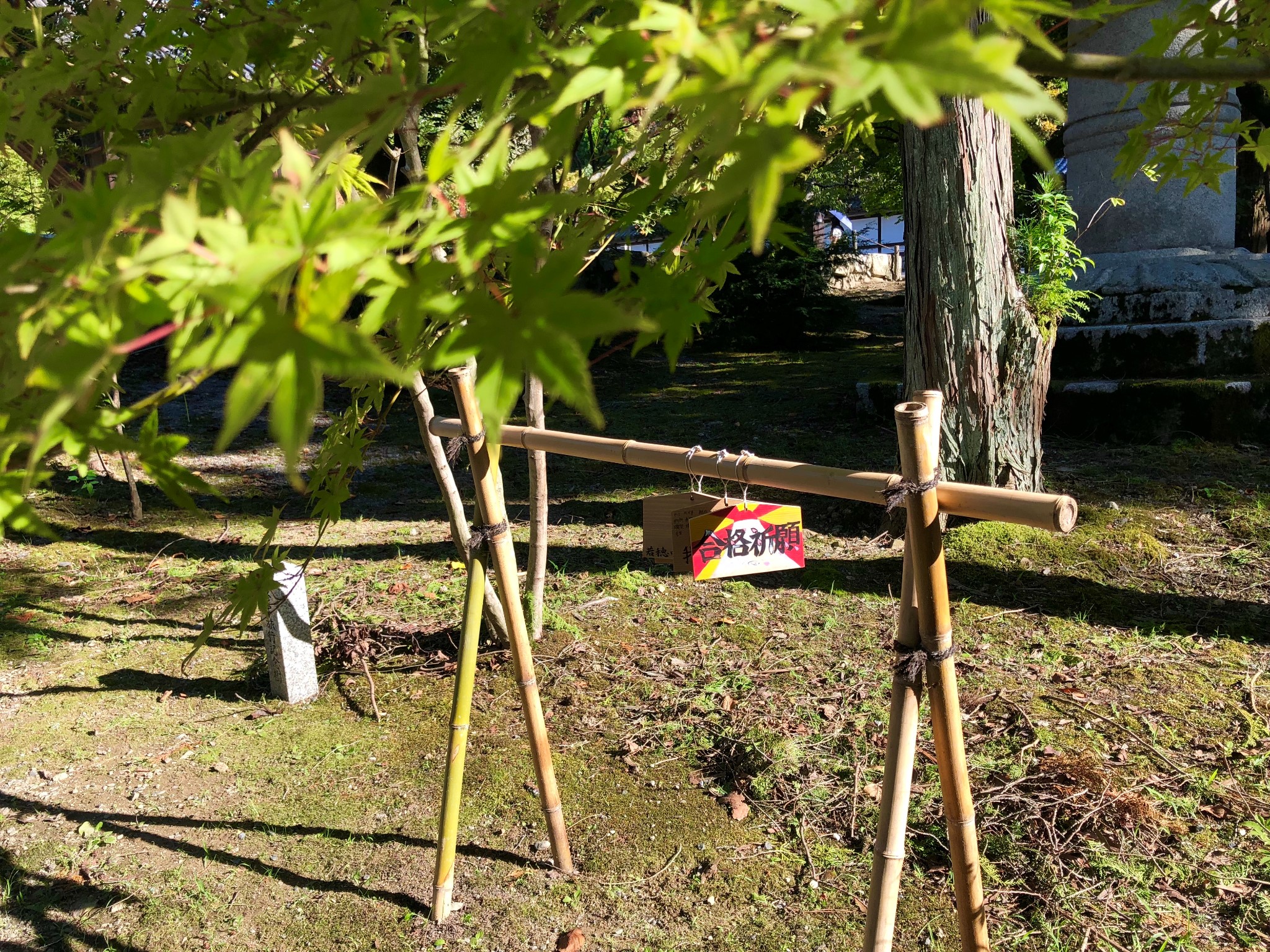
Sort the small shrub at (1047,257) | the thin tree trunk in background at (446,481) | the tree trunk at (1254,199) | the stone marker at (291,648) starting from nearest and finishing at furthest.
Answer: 1. the thin tree trunk in background at (446,481)
2. the stone marker at (291,648)
3. the small shrub at (1047,257)
4. the tree trunk at (1254,199)

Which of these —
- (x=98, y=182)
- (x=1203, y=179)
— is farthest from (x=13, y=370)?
(x=1203, y=179)

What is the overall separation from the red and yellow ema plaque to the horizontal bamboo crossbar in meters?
0.08

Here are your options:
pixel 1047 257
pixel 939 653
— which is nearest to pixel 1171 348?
pixel 1047 257

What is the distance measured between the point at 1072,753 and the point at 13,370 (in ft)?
9.08

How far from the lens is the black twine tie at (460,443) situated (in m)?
2.12

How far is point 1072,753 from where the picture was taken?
8.66ft

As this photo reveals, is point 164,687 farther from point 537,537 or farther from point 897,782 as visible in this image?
point 897,782

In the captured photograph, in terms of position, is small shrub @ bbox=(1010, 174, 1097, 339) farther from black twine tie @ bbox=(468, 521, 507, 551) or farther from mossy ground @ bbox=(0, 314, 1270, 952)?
black twine tie @ bbox=(468, 521, 507, 551)

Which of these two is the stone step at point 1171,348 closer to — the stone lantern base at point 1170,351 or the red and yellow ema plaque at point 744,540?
the stone lantern base at point 1170,351

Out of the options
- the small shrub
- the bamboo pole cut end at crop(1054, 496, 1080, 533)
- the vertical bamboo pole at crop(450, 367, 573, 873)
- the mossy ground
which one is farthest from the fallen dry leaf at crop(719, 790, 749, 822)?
the small shrub

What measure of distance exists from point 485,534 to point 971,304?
2.66 m

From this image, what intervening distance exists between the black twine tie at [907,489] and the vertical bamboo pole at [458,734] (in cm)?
110

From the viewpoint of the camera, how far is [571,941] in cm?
212

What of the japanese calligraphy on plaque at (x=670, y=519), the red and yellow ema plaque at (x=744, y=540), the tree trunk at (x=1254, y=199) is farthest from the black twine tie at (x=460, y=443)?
the tree trunk at (x=1254, y=199)
